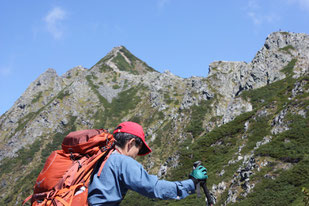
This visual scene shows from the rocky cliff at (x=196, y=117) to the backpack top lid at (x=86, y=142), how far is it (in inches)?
672

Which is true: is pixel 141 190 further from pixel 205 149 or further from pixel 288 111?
pixel 205 149

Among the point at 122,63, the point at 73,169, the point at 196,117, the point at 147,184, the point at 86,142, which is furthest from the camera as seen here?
the point at 122,63

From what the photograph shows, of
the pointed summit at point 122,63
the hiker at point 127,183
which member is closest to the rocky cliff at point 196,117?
the pointed summit at point 122,63

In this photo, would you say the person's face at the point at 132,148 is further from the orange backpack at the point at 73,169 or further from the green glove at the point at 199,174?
the green glove at the point at 199,174

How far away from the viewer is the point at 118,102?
120 meters

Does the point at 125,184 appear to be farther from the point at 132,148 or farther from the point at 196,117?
the point at 196,117

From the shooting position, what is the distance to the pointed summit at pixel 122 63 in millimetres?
147500

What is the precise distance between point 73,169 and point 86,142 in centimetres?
40

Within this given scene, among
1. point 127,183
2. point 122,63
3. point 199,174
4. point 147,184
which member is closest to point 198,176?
point 199,174

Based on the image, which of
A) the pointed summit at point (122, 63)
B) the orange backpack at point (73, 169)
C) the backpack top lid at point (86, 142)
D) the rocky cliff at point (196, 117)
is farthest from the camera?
the pointed summit at point (122, 63)

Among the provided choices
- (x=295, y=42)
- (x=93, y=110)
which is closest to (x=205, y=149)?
(x=295, y=42)

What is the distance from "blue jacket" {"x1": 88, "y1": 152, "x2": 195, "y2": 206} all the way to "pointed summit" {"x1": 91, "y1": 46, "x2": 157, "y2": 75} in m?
141

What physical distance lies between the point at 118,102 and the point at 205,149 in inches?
3333

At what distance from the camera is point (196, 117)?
2557 inches
